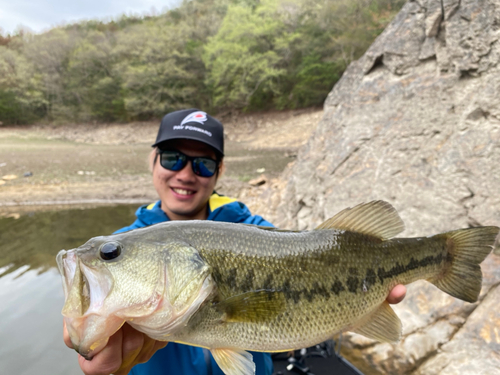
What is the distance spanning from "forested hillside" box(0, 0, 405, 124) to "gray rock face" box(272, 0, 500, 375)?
22858 mm

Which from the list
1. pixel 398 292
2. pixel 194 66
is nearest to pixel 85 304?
pixel 398 292

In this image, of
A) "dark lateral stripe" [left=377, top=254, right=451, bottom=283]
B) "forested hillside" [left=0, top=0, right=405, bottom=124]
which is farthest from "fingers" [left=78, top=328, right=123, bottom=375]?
"forested hillside" [left=0, top=0, right=405, bottom=124]

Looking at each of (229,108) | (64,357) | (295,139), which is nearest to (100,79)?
(229,108)

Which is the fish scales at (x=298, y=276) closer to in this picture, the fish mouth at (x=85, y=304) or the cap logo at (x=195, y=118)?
the fish mouth at (x=85, y=304)

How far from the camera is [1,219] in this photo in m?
9.49

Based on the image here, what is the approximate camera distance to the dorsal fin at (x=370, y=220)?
1.68 meters

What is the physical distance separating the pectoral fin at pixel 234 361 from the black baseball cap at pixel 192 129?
5.25 feet

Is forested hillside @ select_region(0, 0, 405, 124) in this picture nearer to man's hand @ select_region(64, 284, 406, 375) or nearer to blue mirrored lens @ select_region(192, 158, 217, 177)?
blue mirrored lens @ select_region(192, 158, 217, 177)

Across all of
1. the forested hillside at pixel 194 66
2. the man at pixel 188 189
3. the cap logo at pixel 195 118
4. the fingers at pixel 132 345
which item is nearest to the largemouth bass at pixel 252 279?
the fingers at pixel 132 345

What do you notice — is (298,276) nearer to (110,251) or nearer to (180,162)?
(110,251)

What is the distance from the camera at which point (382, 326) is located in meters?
1.71

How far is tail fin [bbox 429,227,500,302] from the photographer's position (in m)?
1.75

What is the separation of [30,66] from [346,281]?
4574cm

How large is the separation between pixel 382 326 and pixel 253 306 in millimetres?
849
